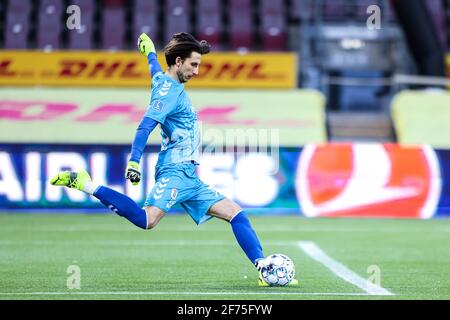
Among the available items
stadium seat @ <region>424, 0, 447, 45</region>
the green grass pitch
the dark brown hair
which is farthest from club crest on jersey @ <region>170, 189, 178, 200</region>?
stadium seat @ <region>424, 0, 447, 45</region>

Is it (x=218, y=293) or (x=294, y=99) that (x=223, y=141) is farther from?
(x=218, y=293)

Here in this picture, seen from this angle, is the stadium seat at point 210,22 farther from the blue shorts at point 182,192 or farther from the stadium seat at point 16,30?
the blue shorts at point 182,192

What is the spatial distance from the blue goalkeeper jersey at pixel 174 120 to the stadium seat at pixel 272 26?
44.2ft

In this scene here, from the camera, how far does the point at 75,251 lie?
11.6m

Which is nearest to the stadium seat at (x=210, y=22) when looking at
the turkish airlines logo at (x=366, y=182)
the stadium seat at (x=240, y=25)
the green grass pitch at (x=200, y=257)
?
the stadium seat at (x=240, y=25)

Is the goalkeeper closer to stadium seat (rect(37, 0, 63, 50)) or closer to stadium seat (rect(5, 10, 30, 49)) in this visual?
stadium seat (rect(5, 10, 30, 49))

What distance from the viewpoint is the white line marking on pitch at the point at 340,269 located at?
8.41 m

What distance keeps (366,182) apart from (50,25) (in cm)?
738

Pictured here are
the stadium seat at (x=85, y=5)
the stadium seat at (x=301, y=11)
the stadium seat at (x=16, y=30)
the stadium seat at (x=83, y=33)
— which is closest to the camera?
the stadium seat at (x=16, y=30)

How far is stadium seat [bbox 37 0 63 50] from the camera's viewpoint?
21469 millimetres

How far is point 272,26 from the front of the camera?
2208cm

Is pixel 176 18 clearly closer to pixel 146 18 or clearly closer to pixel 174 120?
pixel 146 18

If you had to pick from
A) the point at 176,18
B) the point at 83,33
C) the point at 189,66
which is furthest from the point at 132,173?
the point at 176,18

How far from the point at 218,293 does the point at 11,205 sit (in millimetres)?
9554
